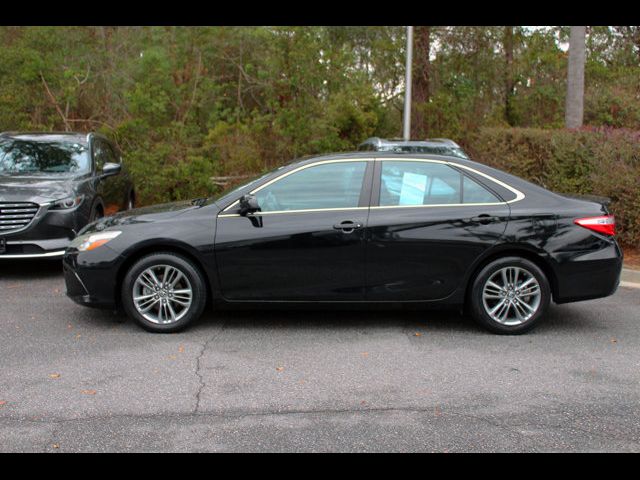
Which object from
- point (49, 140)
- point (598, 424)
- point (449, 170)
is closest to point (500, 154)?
point (449, 170)

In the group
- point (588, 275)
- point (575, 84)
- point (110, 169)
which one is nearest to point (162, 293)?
point (588, 275)

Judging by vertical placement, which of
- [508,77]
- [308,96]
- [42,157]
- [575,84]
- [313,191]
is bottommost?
[313,191]

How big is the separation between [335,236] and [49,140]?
5.78 m

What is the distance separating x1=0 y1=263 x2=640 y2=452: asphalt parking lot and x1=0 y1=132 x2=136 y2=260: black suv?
1.28 meters

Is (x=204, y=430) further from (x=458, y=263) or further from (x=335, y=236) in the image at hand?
(x=458, y=263)

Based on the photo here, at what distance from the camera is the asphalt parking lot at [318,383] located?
4.08 metres

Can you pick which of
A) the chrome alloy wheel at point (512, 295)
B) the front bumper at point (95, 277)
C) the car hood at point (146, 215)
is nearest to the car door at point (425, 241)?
the chrome alloy wheel at point (512, 295)

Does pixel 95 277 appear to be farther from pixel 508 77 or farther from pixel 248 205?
pixel 508 77

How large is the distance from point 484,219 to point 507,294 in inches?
26.8

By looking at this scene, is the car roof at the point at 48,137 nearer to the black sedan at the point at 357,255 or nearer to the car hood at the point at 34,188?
the car hood at the point at 34,188

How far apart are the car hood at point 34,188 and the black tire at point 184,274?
110 inches

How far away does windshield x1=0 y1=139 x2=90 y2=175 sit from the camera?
9.42 metres

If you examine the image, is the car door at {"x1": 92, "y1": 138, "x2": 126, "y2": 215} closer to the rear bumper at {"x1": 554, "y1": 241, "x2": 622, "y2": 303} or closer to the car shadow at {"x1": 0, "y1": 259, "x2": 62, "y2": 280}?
the car shadow at {"x1": 0, "y1": 259, "x2": 62, "y2": 280}

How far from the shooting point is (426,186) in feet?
20.6
